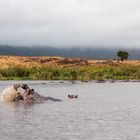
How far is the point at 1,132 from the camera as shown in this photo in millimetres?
37719

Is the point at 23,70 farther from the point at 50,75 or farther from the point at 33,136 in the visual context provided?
the point at 33,136

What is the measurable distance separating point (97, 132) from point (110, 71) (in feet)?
410

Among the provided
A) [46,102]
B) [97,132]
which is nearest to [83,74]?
[46,102]

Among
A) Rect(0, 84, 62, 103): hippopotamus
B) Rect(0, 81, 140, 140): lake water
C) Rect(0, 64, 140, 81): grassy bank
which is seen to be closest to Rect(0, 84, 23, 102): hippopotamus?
Rect(0, 84, 62, 103): hippopotamus

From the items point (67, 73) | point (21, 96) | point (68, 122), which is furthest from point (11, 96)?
point (67, 73)

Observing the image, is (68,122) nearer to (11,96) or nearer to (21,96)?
(11,96)

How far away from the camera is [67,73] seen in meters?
154

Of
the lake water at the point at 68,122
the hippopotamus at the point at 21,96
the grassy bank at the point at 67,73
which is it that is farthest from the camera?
the grassy bank at the point at 67,73

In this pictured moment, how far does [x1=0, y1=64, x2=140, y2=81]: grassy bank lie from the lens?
5999 inches

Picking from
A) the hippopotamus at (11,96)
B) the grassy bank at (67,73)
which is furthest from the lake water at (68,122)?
the grassy bank at (67,73)

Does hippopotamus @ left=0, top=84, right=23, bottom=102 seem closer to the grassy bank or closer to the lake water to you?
the lake water

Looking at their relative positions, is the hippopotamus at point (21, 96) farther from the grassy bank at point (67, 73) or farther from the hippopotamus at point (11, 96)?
the grassy bank at point (67, 73)

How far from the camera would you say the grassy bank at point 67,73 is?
152375 mm

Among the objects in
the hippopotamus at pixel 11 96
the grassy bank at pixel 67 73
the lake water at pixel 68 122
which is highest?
the hippopotamus at pixel 11 96
